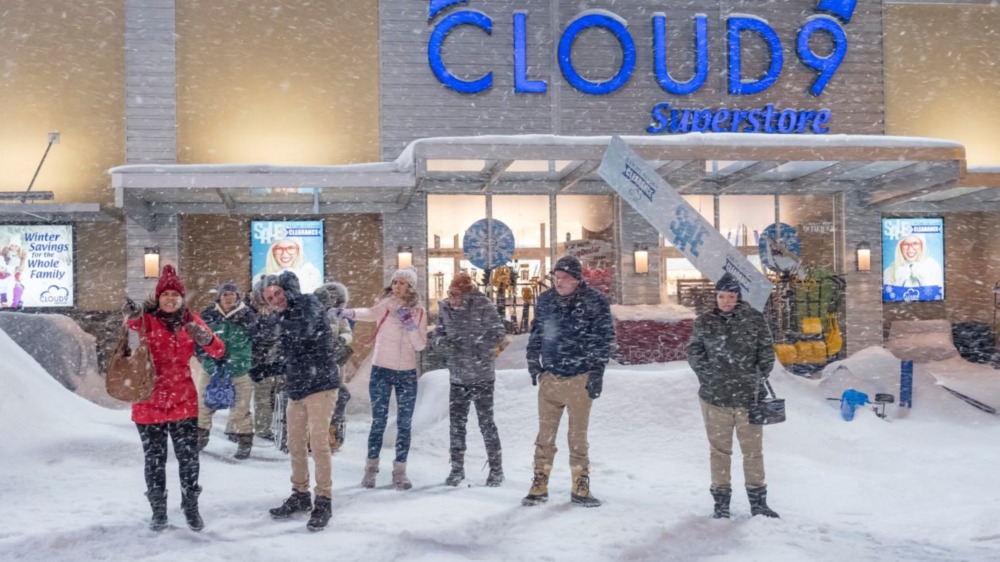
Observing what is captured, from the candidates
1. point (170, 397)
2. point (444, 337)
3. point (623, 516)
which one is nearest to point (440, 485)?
point (444, 337)

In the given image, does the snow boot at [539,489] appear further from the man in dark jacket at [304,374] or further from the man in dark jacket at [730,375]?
the man in dark jacket at [304,374]

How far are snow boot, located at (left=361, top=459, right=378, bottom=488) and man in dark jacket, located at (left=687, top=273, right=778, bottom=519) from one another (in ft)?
8.53

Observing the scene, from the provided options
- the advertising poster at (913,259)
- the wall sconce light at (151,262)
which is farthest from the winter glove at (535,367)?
the advertising poster at (913,259)

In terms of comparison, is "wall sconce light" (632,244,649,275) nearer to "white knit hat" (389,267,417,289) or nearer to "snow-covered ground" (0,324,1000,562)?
"snow-covered ground" (0,324,1000,562)

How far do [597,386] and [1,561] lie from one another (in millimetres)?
3724

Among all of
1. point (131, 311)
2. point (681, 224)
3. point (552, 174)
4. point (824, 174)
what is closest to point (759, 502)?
point (681, 224)

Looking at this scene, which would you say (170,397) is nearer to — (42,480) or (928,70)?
(42,480)

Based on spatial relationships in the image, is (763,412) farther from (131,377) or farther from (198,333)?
(131,377)

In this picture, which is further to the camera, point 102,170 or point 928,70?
point 928,70

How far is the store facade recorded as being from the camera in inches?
597

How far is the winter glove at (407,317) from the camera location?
655 cm

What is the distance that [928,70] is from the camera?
57.7 ft

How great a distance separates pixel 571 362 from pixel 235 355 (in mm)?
3360

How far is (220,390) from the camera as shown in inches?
277
